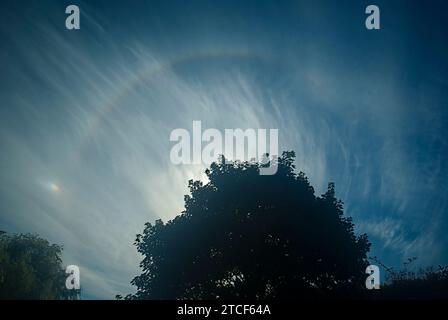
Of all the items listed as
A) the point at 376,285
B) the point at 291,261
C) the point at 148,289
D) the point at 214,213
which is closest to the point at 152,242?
the point at 148,289

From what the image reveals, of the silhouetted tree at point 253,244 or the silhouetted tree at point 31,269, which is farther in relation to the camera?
the silhouetted tree at point 31,269

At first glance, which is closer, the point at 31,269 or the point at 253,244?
the point at 253,244

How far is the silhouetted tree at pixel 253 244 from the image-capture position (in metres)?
23.4

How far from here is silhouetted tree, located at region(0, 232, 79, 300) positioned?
97.5ft

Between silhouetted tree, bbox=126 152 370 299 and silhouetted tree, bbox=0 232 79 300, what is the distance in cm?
1389

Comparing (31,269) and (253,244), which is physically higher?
(253,244)

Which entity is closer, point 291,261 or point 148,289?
point 291,261

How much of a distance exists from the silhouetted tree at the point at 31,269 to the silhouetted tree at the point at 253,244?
547 inches

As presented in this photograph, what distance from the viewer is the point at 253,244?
24031 millimetres

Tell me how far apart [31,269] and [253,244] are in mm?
27007

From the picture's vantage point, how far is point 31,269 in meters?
32.7
